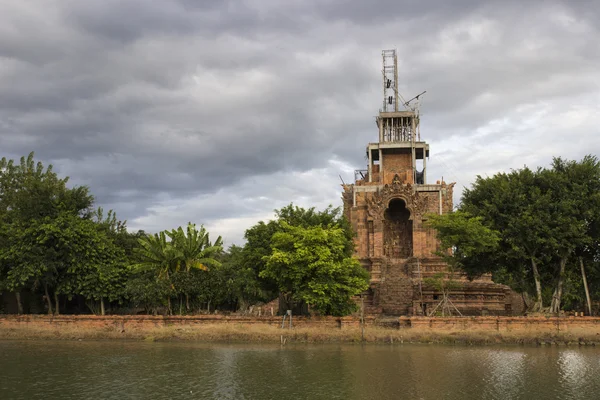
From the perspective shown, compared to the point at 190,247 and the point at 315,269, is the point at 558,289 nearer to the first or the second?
the point at 315,269

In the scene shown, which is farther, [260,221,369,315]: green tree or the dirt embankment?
[260,221,369,315]: green tree

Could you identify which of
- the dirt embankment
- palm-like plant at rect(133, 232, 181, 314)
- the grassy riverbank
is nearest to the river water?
the grassy riverbank

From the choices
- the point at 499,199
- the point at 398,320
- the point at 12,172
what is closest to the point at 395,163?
the point at 499,199

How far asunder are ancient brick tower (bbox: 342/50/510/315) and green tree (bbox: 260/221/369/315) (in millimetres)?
8623

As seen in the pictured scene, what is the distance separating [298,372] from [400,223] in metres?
32.5

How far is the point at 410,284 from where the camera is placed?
43062 mm

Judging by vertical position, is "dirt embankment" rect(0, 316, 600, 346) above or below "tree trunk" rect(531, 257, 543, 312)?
below

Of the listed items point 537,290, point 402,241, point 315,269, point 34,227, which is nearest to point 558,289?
point 537,290

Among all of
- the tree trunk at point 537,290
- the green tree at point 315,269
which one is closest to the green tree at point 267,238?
the green tree at point 315,269

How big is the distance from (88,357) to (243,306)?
718 inches

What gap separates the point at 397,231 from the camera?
171 ft

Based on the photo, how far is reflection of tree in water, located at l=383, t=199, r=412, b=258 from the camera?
51.2 m

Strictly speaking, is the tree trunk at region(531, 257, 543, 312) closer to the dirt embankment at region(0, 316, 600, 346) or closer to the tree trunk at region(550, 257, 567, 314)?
the tree trunk at region(550, 257, 567, 314)

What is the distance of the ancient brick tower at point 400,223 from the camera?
139 ft
